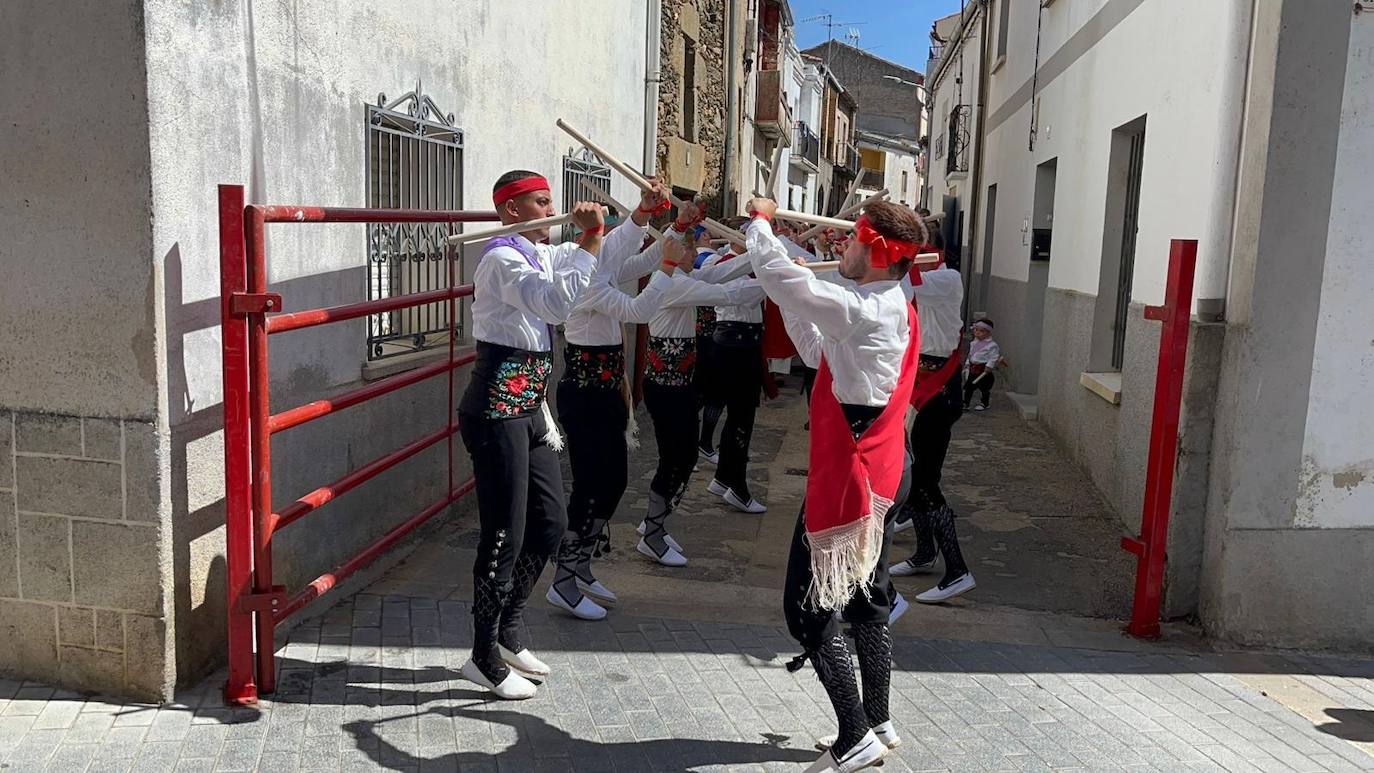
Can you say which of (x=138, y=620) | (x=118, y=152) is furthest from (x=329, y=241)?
(x=138, y=620)

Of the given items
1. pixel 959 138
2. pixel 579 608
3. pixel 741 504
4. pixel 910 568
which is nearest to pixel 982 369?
pixel 741 504

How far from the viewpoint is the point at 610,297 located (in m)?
4.65

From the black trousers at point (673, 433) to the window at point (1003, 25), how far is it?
10.5 metres

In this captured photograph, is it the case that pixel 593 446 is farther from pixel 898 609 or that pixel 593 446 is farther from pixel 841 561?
pixel 841 561

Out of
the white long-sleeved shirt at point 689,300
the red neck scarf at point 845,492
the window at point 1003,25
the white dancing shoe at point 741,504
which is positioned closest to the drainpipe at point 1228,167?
the white long-sleeved shirt at point 689,300

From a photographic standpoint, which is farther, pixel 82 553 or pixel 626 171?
pixel 626 171

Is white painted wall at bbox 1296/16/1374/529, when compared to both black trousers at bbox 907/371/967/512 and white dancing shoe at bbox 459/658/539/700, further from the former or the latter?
white dancing shoe at bbox 459/658/539/700

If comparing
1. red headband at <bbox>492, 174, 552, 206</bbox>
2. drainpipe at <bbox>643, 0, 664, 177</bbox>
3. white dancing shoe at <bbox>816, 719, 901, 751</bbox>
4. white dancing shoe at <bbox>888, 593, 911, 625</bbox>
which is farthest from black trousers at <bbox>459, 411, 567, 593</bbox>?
drainpipe at <bbox>643, 0, 664, 177</bbox>

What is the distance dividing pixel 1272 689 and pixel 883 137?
46.0 metres

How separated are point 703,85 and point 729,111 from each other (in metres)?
2.08

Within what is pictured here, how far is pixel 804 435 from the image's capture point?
9.51m

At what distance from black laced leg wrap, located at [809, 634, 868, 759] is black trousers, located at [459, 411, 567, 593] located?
3.68 feet

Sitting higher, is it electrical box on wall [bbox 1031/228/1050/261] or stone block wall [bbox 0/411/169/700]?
electrical box on wall [bbox 1031/228/1050/261]

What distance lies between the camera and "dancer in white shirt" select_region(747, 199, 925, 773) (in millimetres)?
3234
